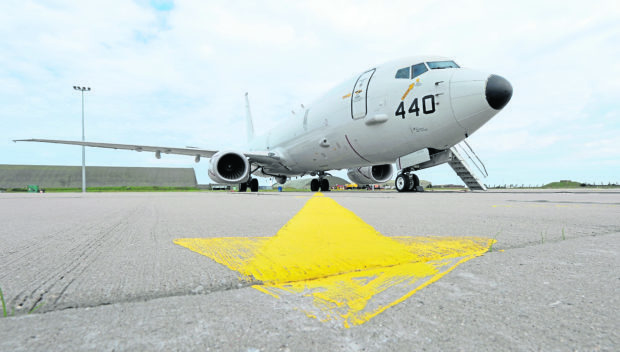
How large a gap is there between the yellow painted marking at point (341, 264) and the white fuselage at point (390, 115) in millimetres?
6009

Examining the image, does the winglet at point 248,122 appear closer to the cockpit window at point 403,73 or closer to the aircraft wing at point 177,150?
the aircraft wing at point 177,150

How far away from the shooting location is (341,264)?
123 centimetres

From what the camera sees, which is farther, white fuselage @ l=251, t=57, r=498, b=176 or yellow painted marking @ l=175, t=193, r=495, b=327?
white fuselage @ l=251, t=57, r=498, b=176

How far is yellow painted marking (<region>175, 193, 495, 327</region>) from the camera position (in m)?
0.86

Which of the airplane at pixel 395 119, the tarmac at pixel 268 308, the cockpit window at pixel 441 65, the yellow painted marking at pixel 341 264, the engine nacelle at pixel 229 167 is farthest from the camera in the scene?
the engine nacelle at pixel 229 167

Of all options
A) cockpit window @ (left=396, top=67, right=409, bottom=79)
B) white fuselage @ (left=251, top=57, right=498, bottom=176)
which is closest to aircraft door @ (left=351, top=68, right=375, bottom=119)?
white fuselage @ (left=251, top=57, right=498, bottom=176)

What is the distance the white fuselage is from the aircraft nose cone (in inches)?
4.0

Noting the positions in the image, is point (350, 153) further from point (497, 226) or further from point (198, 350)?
point (198, 350)

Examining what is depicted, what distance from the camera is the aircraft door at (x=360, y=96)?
884 cm

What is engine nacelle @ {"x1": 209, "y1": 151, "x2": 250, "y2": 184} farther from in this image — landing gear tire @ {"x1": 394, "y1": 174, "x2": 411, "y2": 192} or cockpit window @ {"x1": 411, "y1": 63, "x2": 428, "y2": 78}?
cockpit window @ {"x1": 411, "y1": 63, "x2": 428, "y2": 78}

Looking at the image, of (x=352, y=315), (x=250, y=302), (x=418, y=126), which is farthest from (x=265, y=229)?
(x=418, y=126)

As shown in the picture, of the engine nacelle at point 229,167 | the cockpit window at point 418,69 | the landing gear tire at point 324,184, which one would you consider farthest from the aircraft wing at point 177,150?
the cockpit window at point 418,69

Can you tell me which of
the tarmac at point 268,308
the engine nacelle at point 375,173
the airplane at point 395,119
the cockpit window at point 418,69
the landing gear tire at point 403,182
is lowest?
the tarmac at point 268,308

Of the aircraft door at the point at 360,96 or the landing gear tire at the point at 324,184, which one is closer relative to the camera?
the aircraft door at the point at 360,96
